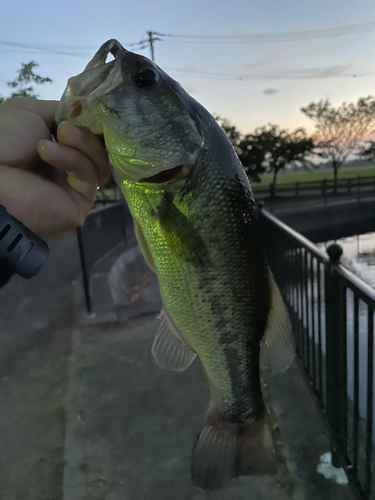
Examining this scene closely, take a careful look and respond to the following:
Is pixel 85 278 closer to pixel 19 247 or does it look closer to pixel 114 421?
pixel 114 421

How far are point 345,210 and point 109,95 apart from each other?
22890 millimetres

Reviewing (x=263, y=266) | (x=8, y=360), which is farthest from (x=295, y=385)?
(x=8, y=360)

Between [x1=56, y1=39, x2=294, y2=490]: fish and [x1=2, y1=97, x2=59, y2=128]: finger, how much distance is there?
0.92 feet

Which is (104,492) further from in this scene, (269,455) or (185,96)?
(185,96)

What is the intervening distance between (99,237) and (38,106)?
602cm

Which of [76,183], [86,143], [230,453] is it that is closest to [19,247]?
[76,183]

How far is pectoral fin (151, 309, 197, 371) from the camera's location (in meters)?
1.80

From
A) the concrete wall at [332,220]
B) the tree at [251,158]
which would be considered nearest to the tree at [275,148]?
the tree at [251,158]

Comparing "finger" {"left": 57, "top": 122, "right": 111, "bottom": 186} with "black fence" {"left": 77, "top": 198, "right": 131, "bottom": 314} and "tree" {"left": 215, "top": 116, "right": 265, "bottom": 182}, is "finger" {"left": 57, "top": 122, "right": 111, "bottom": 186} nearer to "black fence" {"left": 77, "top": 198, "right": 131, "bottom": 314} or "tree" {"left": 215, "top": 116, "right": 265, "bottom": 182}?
"black fence" {"left": 77, "top": 198, "right": 131, "bottom": 314}

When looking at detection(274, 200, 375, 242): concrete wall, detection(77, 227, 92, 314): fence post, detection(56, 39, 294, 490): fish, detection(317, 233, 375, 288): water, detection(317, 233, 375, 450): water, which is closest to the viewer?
detection(56, 39, 294, 490): fish

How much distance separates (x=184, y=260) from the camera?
152 cm

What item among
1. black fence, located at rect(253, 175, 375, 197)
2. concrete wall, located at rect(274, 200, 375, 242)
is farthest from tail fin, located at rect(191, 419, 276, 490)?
black fence, located at rect(253, 175, 375, 197)

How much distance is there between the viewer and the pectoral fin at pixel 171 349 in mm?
1800

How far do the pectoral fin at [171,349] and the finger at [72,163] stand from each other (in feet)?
2.12
